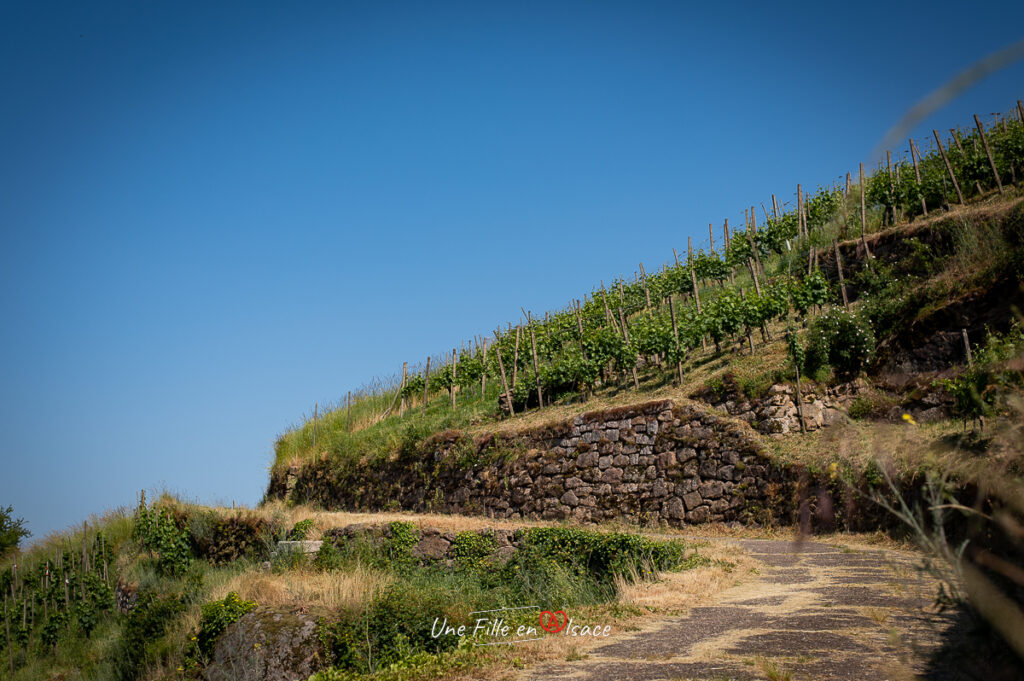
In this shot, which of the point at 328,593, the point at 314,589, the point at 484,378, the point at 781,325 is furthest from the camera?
the point at 484,378

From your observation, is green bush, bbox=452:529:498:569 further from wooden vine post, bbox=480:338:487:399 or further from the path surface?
wooden vine post, bbox=480:338:487:399

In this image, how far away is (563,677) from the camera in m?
5.56

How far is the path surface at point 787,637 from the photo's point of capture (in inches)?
193

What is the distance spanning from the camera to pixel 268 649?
26.7ft

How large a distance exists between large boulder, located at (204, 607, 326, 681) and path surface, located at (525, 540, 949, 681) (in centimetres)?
330

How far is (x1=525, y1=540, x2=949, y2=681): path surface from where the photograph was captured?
Answer: 193 inches

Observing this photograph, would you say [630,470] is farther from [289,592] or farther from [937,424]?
[289,592]

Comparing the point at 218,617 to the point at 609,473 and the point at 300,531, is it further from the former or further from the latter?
the point at 609,473

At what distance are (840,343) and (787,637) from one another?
31.0 ft

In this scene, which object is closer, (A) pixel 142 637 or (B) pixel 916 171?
(A) pixel 142 637

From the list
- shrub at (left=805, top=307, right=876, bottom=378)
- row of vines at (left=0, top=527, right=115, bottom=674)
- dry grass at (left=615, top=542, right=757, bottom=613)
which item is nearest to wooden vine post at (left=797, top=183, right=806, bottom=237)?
shrub at (left=805, top=307, right=876, bottom=378)

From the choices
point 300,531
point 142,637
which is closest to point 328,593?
point 142,637

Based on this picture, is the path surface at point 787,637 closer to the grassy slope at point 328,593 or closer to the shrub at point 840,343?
the grassy slope at point 328,593

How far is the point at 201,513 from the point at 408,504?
5.15m
